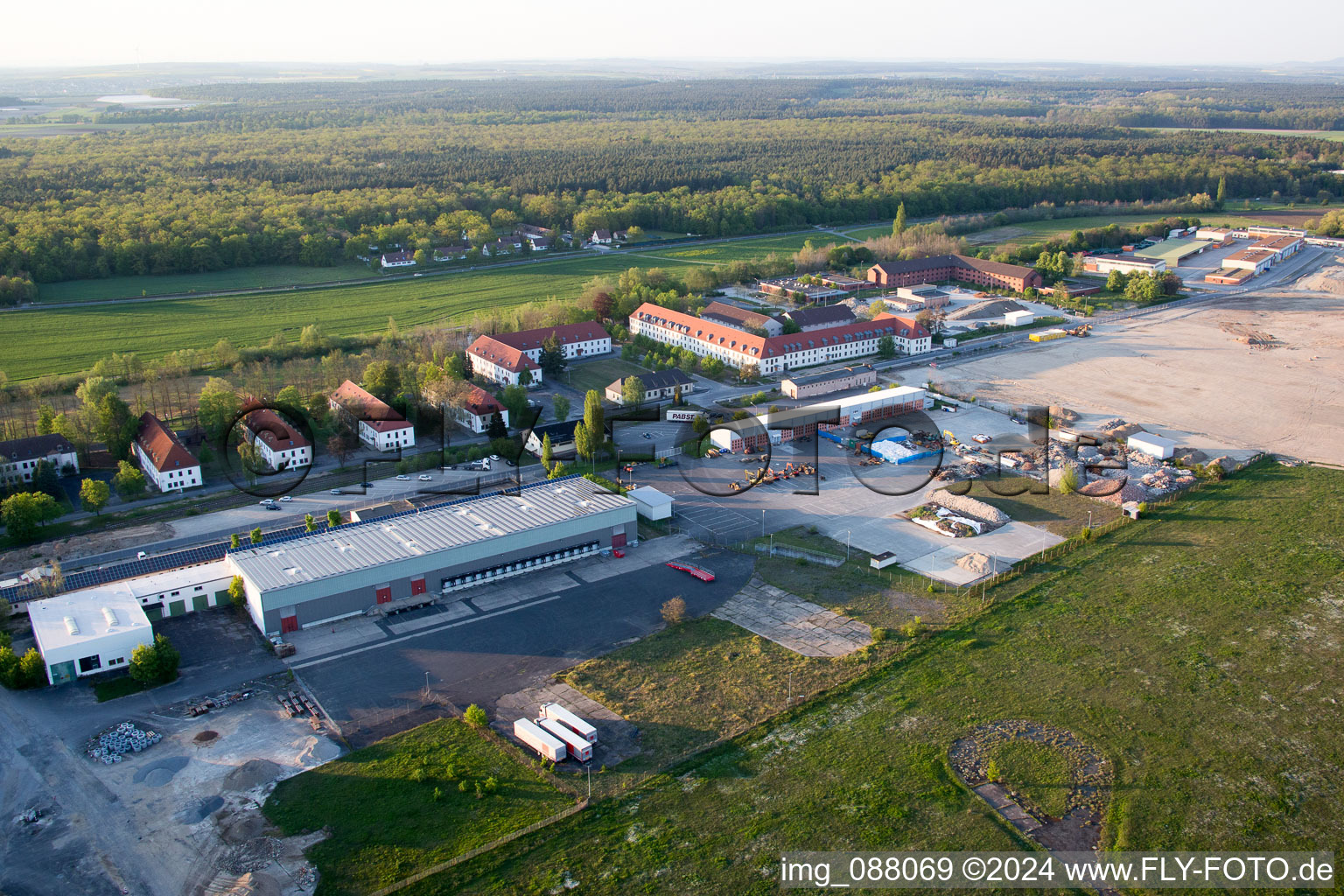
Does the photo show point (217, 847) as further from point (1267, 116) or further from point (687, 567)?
point (1267, 116)

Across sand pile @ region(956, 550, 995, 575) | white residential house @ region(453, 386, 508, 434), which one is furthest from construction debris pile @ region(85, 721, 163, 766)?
sand pile @ region(956, 550, 995, 575)

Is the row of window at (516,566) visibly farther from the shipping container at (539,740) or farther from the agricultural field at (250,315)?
the agricultural field at (250,315)

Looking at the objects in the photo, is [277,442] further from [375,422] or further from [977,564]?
[977,564]

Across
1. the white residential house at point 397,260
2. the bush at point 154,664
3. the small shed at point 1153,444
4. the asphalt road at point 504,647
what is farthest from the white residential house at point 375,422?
the white residential house at point 397,260

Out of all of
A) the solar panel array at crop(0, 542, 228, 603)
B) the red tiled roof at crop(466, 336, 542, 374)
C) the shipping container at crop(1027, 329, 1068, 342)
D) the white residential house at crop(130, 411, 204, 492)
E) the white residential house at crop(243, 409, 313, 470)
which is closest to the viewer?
the solar panel array at crop(0, 542, 228, 603)

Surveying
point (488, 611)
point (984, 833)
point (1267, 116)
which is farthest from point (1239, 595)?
point (1267, 116)

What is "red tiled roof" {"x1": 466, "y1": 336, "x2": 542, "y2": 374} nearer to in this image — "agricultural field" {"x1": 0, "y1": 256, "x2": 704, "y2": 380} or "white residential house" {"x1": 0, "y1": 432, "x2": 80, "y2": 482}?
"agricultural field" {"x1": 0, "y1": 256, "x2": 704, "y2": 380}

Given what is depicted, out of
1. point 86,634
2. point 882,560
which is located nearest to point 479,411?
point 86,634
